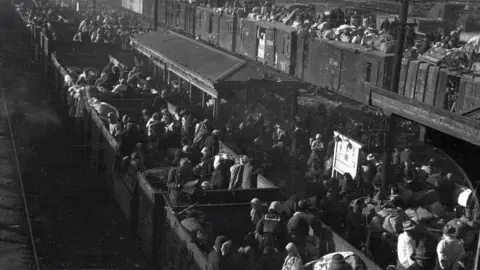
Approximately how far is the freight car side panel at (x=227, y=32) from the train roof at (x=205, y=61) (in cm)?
445

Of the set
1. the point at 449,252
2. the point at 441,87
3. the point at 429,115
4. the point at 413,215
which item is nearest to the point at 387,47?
the point at 441,87

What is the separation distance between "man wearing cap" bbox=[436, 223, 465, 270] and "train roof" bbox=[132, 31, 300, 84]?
36.4ft

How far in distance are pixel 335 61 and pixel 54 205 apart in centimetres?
1330

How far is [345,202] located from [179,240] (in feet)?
11.4

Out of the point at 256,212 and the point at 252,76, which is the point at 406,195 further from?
the point at 252,76

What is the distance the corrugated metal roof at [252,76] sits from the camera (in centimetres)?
1958

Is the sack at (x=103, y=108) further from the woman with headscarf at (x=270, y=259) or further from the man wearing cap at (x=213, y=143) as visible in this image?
the woman with headscarf at (x=270, y=259)

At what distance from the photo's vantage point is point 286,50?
2855 cm

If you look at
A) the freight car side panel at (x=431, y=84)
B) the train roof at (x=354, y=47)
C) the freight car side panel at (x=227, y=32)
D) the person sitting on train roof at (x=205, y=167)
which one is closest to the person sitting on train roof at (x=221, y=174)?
the person sitting on train roof at (x=205, y=167)

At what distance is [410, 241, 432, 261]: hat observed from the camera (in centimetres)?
894

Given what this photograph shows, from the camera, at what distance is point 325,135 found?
1847cm

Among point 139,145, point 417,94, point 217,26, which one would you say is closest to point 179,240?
point 139,145

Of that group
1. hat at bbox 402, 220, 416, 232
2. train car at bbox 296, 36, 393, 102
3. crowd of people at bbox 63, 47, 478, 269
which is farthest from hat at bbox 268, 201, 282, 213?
train car at bbox 296, 36, 393, 102

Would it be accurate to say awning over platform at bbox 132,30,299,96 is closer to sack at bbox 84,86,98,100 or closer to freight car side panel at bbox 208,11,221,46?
sack at bbox 84,86,98,100
